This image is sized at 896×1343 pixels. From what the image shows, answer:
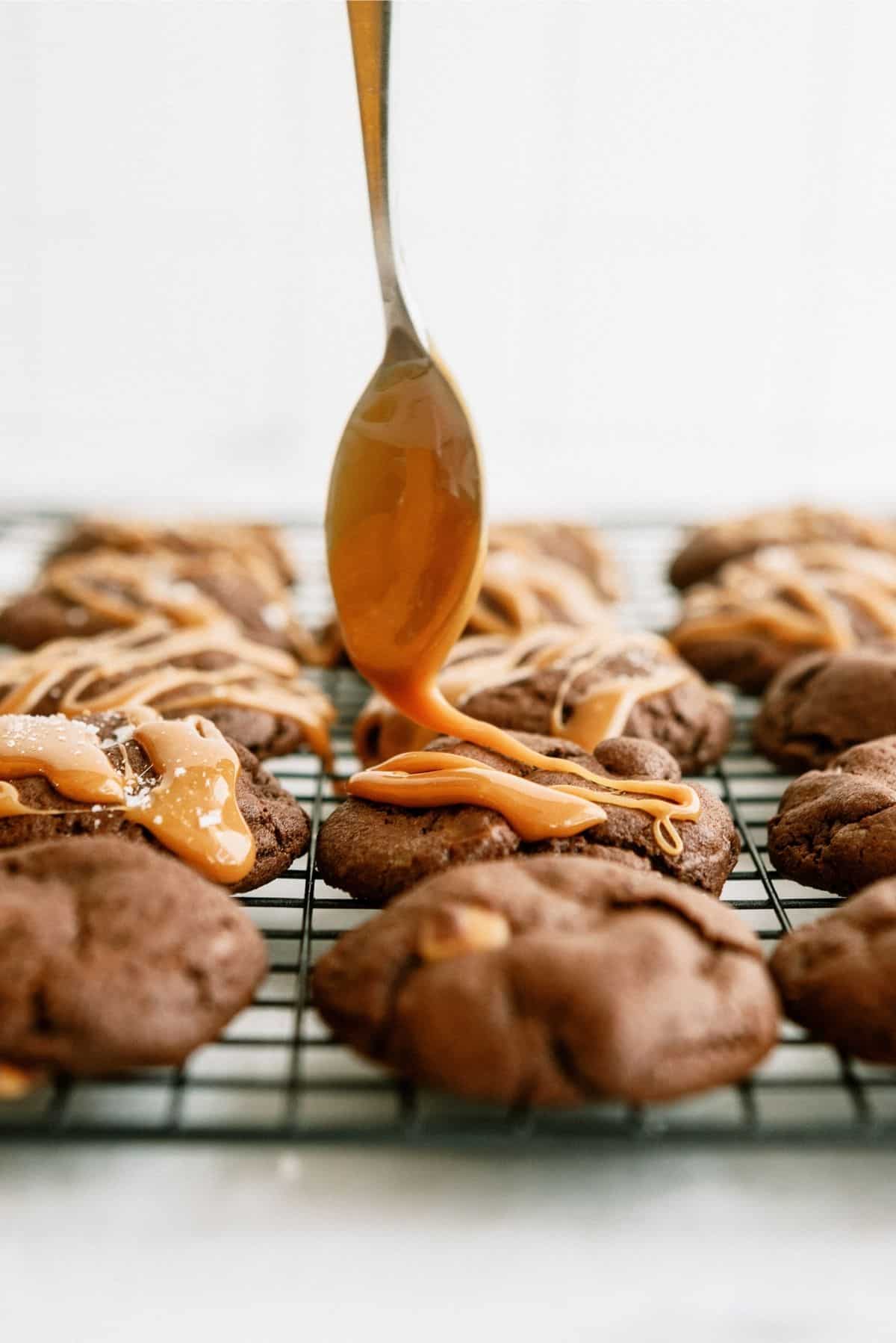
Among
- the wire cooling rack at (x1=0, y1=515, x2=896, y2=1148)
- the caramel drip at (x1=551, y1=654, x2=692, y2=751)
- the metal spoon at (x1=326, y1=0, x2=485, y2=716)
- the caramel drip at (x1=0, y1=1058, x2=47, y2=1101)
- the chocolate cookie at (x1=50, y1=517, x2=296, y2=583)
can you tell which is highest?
→ the metal spoon at (x1=326, y1=0, x2=485, y2=716)

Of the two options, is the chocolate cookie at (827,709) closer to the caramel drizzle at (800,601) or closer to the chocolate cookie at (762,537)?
the caramel drizzle at (800,601)

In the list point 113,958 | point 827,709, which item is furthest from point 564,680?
point 113,958

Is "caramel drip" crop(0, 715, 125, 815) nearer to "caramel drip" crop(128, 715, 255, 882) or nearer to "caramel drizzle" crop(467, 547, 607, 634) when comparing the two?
"caramel drip" crop(128, 715, 255, 882)

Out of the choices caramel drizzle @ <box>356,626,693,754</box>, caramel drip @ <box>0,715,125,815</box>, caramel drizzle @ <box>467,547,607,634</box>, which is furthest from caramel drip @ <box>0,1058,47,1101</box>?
caramel drizzle @ <box>467,547,607,634</box>

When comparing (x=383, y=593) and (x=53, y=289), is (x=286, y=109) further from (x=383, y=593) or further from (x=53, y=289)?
(x=383, y=593)

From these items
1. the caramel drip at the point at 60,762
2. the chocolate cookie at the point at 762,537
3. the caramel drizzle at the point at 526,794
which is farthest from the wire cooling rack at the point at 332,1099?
the chocolate cookie at the point at 762,537
